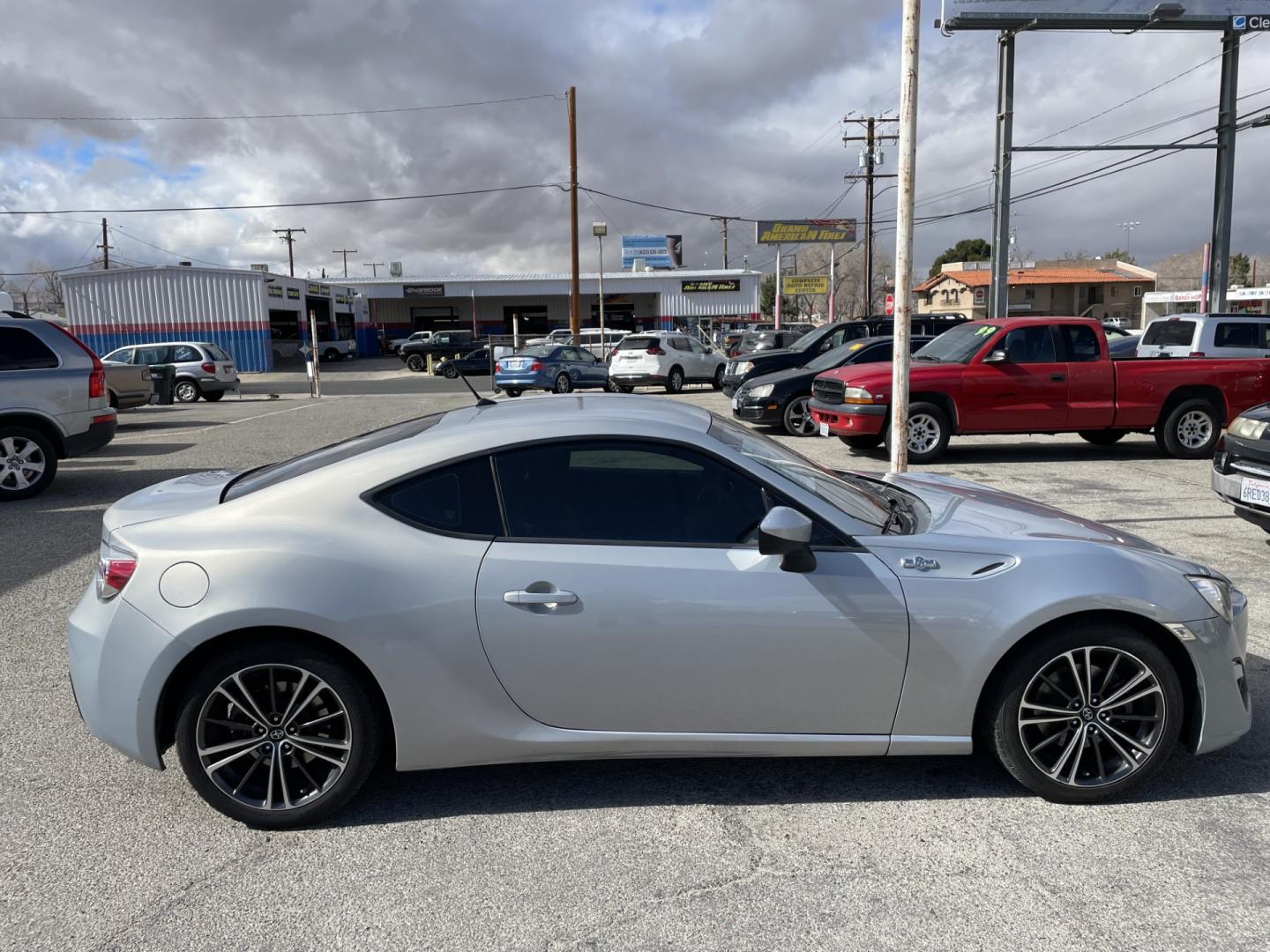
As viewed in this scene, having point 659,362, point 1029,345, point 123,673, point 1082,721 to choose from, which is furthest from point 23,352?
point 659,362

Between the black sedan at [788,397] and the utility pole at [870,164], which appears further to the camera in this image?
the utility pole at [870,164]

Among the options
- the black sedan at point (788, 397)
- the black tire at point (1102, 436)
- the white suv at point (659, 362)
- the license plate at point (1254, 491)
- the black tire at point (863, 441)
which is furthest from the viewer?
the white suv at point (659, 362)

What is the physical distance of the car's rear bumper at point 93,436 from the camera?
33.1ft

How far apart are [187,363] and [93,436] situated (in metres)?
16.9

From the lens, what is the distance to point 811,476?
3793mm

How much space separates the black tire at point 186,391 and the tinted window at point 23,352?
1661cm

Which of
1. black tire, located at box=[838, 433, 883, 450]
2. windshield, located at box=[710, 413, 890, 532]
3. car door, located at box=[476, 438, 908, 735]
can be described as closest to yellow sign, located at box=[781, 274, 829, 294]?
black tire, located at box=[838, 433, 883, 450]

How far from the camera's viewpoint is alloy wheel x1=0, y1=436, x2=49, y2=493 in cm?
972

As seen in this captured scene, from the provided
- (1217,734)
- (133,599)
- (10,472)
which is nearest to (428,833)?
(133,599)

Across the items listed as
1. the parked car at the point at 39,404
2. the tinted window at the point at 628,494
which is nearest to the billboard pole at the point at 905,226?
the tinted window at the point at 628,494

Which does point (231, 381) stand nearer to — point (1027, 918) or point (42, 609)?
point (42, 609)

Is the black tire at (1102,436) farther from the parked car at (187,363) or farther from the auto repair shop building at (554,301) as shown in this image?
the auto repair shop building at (554,301)

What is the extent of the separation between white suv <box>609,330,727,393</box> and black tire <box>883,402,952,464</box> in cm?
1342

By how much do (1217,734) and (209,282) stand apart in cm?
4961
